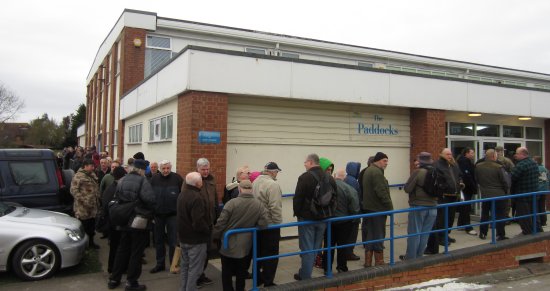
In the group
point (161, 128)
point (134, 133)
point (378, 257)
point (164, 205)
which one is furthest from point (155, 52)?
point (378, 257)

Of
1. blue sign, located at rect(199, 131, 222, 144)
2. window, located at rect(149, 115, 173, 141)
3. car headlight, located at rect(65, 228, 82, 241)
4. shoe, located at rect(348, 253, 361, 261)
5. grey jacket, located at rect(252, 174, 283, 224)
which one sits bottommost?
shoe, located at rect(348, 253, 361, 261)

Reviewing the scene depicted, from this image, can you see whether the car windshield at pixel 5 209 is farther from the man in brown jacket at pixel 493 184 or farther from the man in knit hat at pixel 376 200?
the man in brown jacket at pixel 493 184

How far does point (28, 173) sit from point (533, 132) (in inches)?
517

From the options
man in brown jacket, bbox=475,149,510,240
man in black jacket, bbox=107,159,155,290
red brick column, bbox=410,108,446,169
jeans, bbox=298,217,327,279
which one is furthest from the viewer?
red brick column, bbox=410,108,446,169

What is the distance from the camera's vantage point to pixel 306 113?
8.42 metres

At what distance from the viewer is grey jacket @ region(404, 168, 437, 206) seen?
6.07m

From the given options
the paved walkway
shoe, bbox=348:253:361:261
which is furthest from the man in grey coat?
shoe, bbox=348:253:361:261

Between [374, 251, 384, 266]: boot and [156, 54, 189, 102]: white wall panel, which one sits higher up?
[156, 54, 189, 102]: white wall panel

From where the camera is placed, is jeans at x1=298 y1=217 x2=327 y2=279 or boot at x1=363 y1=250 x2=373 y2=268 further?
boot at x1=363 y1=250 x2=373 y2=268

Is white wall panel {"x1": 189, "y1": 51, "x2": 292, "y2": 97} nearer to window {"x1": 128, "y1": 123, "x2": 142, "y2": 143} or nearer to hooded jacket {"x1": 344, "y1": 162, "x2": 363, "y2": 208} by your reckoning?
hooded jacket {"x1": 344, "y1": 162, "x2": 363, "y2": 208}

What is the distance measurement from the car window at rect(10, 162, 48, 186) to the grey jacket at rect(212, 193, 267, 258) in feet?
14.7

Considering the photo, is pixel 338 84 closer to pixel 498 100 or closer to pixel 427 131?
pixel 427 131

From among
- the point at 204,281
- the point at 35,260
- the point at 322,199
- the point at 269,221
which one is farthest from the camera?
the point at 35,260

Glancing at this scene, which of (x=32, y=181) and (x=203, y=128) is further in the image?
(x=32, y=181)
